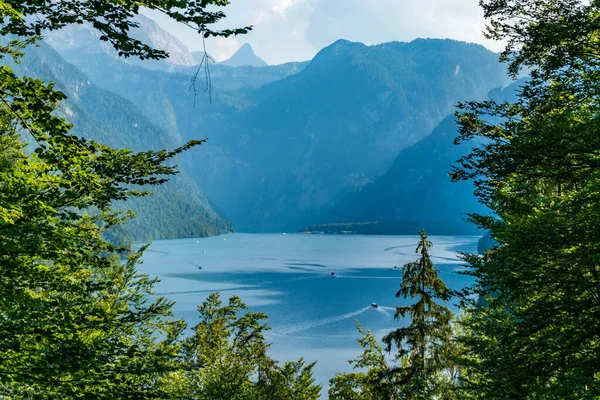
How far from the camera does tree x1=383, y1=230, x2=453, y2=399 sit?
58.6 feet

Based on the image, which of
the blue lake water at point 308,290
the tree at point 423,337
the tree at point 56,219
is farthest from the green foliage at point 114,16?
the blue lake water at point 308,290

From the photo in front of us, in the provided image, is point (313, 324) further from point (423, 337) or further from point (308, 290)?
point (423, 337)

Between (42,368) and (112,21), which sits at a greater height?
(112,21)

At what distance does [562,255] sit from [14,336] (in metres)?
9.99

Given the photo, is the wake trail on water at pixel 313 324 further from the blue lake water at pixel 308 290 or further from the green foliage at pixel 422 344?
the green foliage at pixel 422 344

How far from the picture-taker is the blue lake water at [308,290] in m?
64.9

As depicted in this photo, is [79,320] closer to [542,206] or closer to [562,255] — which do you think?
[562,255]

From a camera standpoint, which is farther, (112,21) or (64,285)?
(64,285)

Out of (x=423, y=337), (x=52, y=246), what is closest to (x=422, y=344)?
(x=423, y=337)

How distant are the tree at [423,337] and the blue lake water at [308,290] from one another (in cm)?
959

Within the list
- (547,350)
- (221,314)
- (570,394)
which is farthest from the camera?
(221,314)

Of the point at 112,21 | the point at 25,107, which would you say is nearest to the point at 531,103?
the point at 112,21

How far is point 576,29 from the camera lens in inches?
374

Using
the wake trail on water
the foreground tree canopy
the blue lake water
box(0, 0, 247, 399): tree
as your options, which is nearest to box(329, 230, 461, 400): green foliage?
the blue lake water
